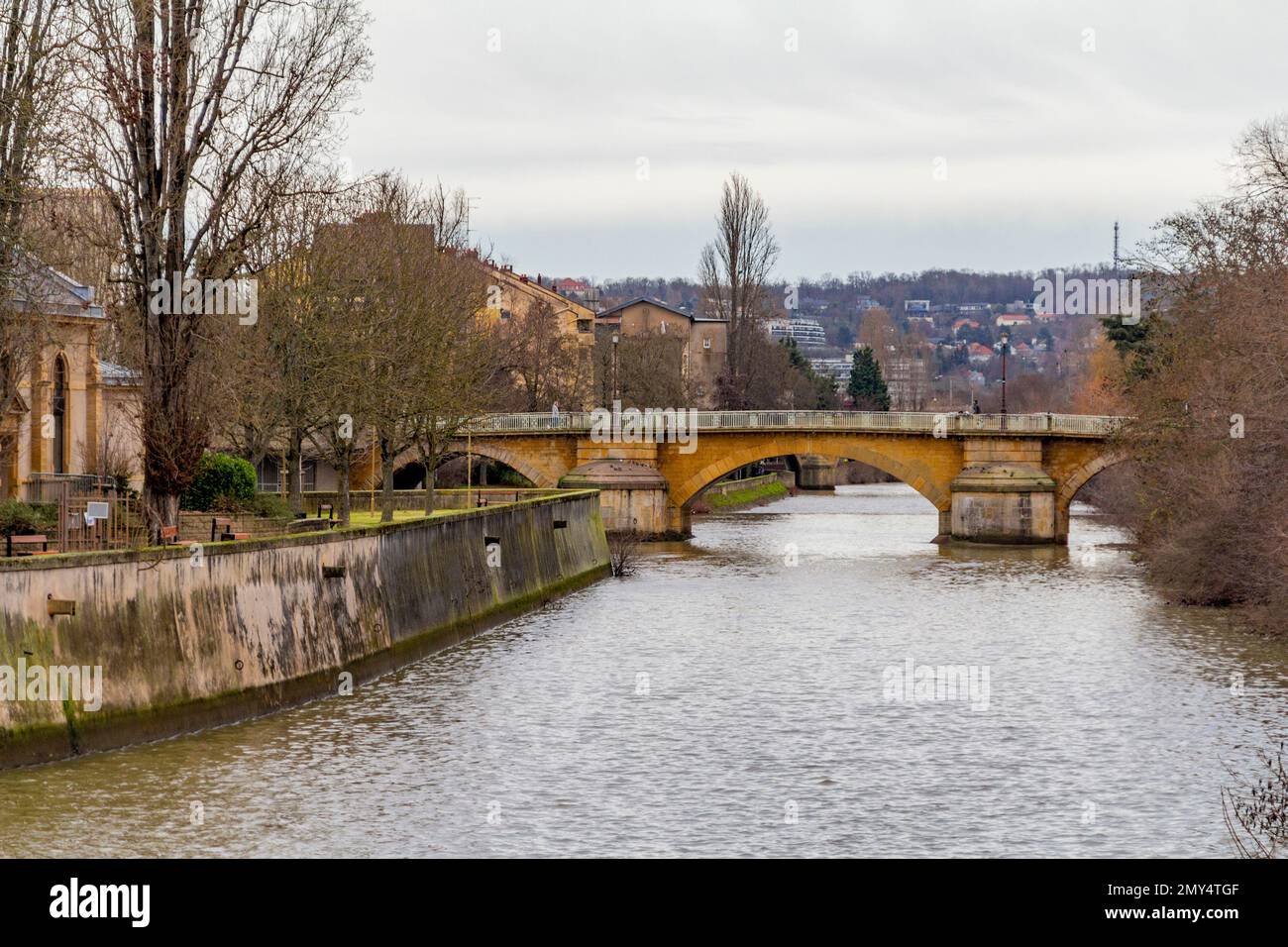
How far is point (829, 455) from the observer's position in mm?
77500

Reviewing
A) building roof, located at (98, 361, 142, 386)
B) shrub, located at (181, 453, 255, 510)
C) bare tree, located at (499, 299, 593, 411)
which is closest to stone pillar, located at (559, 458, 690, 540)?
bare tree, located at (499, 299, 593, 411)

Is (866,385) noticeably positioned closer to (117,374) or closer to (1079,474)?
(1079,474)

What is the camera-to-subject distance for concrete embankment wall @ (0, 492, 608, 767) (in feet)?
79.6

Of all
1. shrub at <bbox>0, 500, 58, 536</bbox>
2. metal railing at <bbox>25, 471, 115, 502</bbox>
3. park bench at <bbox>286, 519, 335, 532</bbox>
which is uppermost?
metal railing at <bbox>25, 471, 115, 502</bbox>

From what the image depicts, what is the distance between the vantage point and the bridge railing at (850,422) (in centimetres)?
7394

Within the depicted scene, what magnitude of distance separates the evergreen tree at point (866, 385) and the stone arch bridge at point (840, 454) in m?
73.5

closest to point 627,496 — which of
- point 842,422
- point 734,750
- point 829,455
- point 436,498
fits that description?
point 829,455

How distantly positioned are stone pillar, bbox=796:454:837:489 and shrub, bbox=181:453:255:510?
88999 millimetres

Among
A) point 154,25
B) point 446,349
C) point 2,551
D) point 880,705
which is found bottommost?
point 880,705

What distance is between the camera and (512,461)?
81.4 metres

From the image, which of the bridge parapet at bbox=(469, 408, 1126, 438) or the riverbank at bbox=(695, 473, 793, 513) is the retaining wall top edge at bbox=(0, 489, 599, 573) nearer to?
the bridge parapet at bbox=(469, 408, 1126, 438)

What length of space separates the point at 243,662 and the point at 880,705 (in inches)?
445
